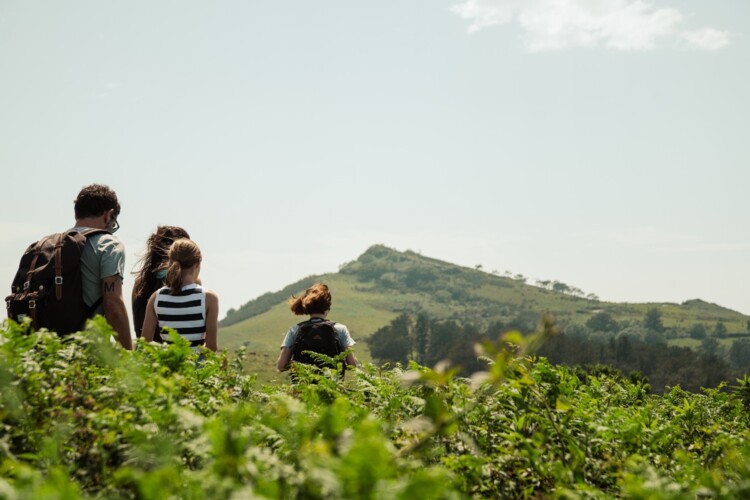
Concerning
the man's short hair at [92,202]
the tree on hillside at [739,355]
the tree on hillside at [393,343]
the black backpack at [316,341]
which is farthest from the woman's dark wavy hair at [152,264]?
the tree on hillside at [739,355]

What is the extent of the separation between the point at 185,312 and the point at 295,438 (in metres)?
4.42

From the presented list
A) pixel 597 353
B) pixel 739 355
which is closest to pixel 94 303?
pixel 597 353

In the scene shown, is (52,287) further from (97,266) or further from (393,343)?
(393,343)

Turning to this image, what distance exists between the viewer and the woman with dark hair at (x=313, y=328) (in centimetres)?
766

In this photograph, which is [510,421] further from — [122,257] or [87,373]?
[122,257]

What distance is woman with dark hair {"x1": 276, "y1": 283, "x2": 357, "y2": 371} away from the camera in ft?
25.1

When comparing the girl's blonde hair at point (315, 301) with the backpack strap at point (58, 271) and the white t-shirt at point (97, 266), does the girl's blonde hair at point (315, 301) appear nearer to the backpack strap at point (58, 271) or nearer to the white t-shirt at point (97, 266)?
the white t-shirt at point (97, 266)

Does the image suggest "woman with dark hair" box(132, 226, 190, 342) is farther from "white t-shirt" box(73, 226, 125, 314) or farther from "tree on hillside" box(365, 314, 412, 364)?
"tree on hillside" box(365, 314, 412, 364)

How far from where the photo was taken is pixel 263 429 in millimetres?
2426

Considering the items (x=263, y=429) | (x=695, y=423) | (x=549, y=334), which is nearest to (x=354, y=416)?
(x=263, y=429)

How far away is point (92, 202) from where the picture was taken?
651 centimetres

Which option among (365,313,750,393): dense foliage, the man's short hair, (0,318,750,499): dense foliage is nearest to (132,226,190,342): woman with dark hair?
the man's short hair

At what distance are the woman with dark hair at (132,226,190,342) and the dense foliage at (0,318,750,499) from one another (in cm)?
415

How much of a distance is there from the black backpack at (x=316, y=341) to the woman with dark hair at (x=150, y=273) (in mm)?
1733
